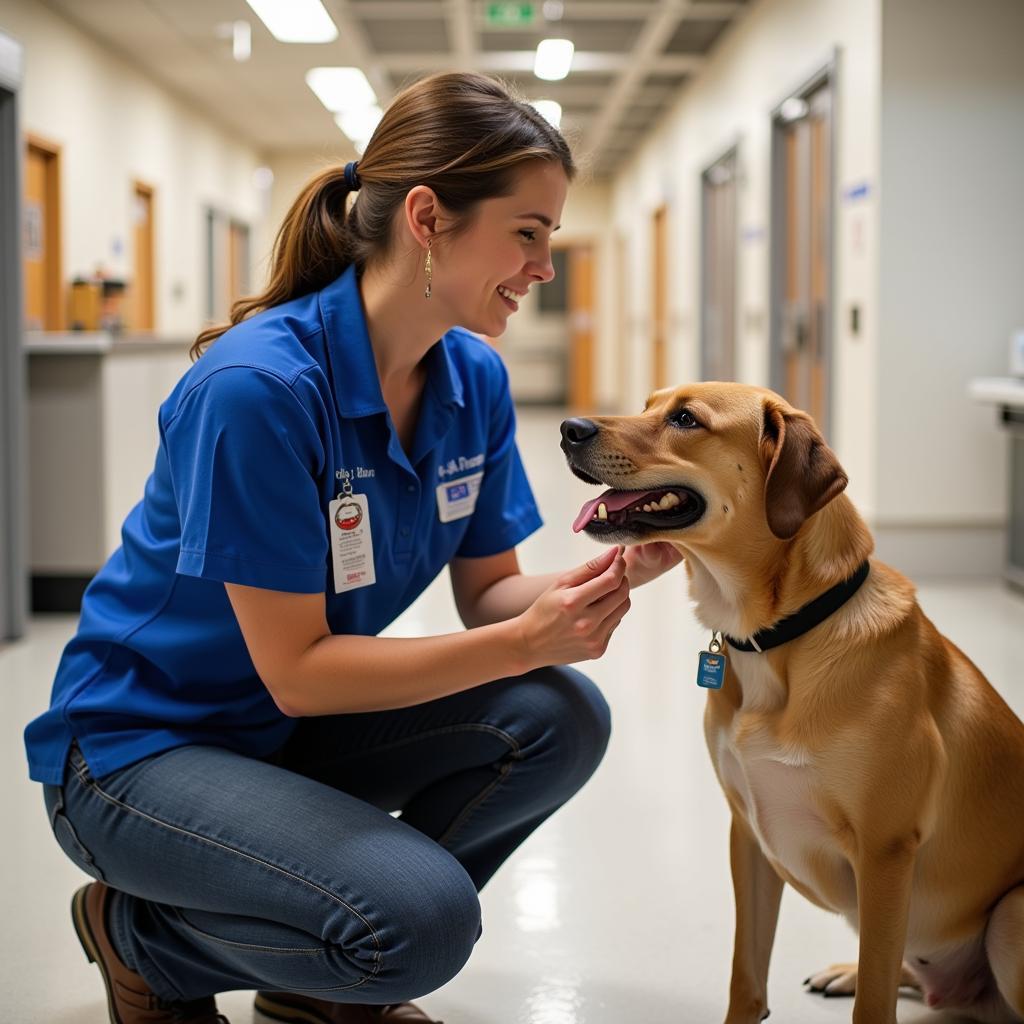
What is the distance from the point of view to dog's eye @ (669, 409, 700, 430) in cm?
158

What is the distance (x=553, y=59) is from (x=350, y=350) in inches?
325

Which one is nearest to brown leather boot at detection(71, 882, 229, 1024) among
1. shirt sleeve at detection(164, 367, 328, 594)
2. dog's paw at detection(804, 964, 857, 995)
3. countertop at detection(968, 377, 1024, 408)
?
shirt sleeve at detection(164, 367, 328, 594)

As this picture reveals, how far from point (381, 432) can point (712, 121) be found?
8.45 m

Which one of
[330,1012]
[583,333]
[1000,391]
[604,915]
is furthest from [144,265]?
[330,1012]

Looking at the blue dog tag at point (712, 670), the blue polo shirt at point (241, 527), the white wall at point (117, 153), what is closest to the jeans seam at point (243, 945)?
the blue polo shirt at point (241, 527)

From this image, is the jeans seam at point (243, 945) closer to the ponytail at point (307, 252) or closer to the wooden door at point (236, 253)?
the ponytail at point (307, 252)

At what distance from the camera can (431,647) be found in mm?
1480

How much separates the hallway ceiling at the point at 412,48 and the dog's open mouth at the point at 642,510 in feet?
19.4

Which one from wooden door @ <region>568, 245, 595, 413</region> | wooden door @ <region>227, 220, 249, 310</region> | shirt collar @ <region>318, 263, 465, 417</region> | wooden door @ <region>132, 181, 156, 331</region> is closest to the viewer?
shirt collar @ <region>318, 263, 465, 417</region>

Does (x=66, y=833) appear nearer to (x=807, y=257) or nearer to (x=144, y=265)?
(x=807, y=257)

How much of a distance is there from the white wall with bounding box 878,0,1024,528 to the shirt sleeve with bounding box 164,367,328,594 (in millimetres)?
4282

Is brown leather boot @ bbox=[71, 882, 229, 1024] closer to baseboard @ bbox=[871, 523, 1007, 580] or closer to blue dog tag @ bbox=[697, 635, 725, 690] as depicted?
blue dog tag @ bbox=[697, 635, 725, 690]

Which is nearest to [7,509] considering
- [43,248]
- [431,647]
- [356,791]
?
[356,791]

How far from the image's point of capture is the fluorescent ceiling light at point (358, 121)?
11.4 metres
